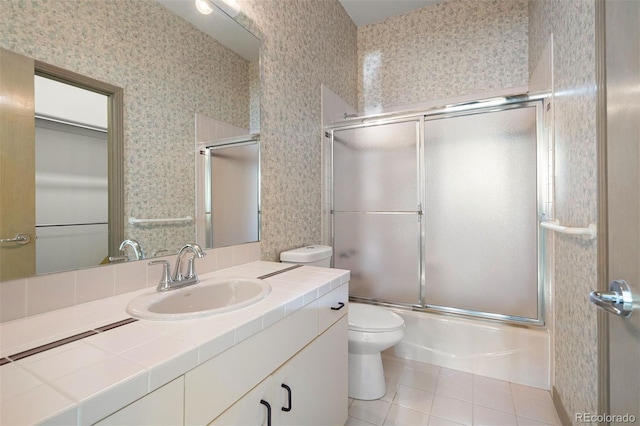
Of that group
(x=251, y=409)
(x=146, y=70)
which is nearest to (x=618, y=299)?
(x=251, y=409)

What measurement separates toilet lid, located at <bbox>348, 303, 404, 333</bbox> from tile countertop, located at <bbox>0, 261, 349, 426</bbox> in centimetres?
82

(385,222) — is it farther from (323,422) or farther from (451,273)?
(323,422)

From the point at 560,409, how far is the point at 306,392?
1464 mm

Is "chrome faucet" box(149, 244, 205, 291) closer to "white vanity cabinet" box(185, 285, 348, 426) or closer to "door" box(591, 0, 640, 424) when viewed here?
"white vanity cabinet" box(185, 285, 348, 426)

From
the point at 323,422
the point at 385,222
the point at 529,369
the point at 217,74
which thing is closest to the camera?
the point at 323,422

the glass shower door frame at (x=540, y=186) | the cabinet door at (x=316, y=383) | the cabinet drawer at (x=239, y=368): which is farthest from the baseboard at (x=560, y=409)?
the cabinet drawer at (x=239, y=368)

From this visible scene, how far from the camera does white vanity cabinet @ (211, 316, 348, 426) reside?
79cm

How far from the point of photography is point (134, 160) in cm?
107

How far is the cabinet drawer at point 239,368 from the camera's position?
0.63 meters

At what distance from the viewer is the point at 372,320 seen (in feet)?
5.62

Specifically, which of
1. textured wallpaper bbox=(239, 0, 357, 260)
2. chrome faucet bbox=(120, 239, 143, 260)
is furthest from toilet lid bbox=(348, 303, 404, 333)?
chrome faucet bbox=(120, 239, 143, 260)

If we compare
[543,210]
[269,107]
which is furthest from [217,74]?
[543,210]

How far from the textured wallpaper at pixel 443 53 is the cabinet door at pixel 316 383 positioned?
2329 mm

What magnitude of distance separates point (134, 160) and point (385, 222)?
1.75 m
